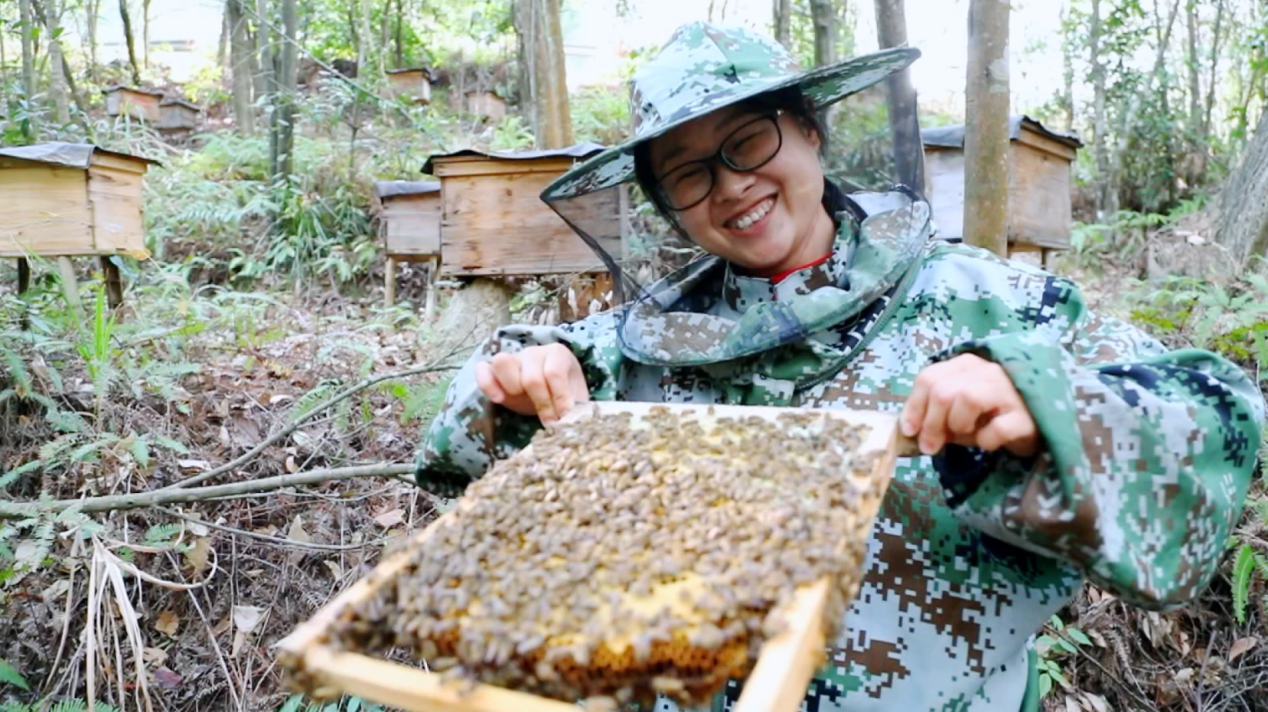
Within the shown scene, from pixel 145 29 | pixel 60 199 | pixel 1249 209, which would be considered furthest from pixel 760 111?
pixel 145 29

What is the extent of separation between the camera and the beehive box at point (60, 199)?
18.4ft

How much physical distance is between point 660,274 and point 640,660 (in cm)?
193

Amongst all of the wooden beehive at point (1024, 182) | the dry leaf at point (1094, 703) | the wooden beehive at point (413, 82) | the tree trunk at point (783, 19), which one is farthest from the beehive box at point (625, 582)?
the wooden beehive at point (413, 82)

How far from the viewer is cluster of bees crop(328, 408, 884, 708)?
1.12 meters

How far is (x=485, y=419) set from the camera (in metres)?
1.92

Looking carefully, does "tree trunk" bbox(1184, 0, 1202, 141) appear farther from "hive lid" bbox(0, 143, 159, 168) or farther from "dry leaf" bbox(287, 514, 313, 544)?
"hive lid" bbox(0, 143, 159, 168)

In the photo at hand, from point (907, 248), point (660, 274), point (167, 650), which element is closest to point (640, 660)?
point (907, 248)

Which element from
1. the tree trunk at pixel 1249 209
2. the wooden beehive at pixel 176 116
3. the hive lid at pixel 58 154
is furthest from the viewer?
the wooden beehive at pixel 176 116

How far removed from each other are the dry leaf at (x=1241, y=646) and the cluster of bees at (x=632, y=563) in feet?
9.88

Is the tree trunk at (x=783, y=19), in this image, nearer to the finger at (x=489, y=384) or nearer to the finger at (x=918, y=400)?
the finger at (x=489, y=384)

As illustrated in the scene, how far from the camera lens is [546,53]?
9109 mm

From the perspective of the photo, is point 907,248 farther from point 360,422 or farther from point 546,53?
point 546,53

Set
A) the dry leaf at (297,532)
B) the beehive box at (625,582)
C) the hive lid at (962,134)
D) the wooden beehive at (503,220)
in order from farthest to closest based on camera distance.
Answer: the wooden beehive at (503,220) → the hive lid at (962,134) → the dry leaf at (297,532) → the beehive box at (625,582)

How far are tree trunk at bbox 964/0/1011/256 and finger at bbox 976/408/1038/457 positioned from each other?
81.6 inches
